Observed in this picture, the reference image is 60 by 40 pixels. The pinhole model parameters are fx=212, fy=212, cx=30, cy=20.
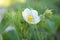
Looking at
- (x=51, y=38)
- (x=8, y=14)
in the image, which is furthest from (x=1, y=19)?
(x=51, y=38)

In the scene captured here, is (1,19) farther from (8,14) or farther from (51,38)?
(51,38)
